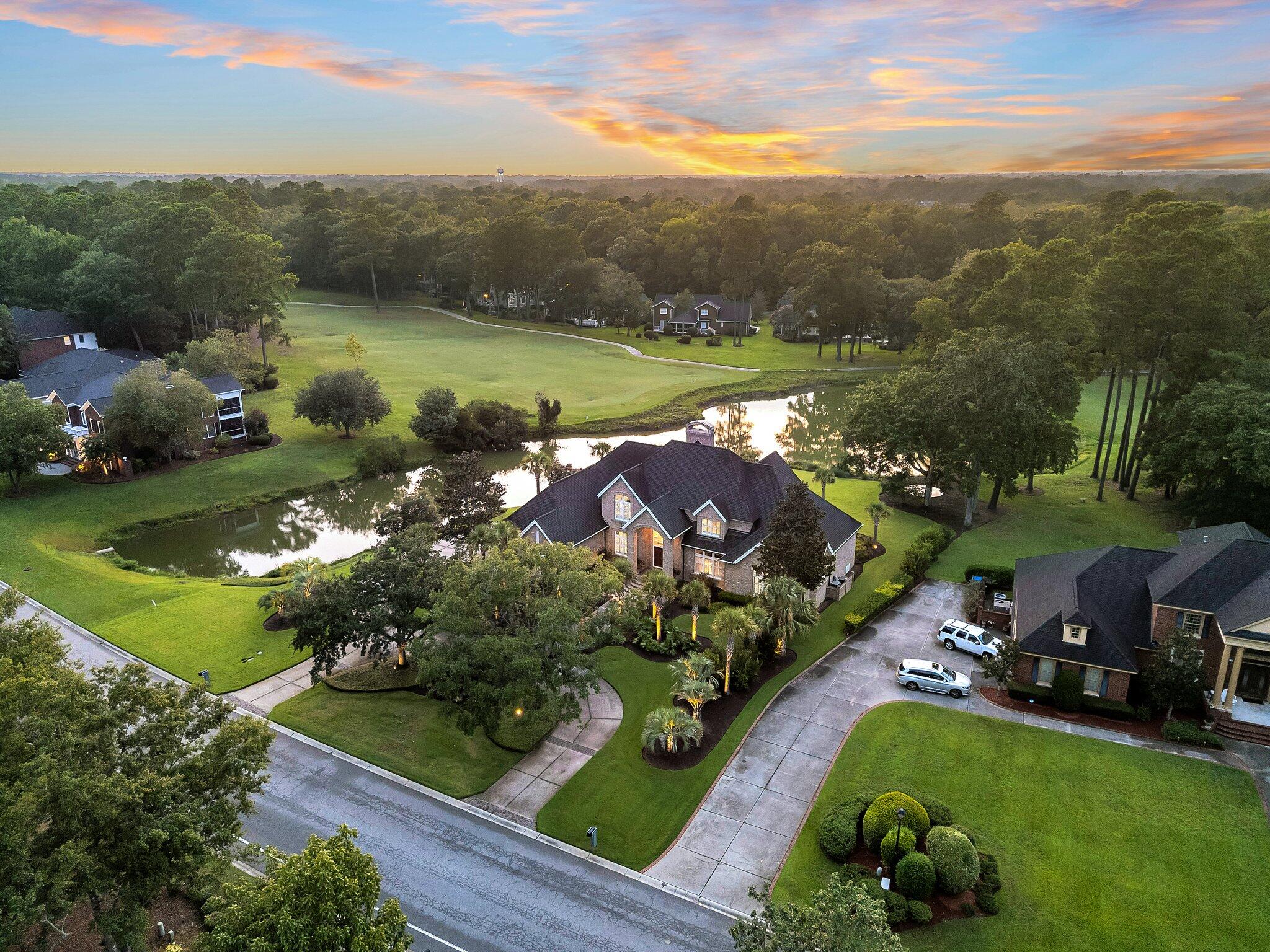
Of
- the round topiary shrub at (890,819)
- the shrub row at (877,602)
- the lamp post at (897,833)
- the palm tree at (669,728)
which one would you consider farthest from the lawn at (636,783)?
the lamp post at (897,833)

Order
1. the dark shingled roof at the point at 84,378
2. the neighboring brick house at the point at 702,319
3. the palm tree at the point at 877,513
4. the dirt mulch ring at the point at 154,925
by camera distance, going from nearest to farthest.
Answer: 1. the dirt mulch ring at the point at 154,925
2. the palm tree at the point at 877,513
3. the dark shingled roof at the point at 84,378
4. the neighboring brick house at the point at 702,319

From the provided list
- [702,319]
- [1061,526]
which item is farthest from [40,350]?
[1061,526]

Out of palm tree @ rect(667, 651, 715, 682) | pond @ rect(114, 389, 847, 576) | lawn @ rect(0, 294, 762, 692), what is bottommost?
pond @ rect(114, 389, 847, 576)

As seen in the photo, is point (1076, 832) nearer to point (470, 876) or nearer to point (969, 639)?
point (969, 639)

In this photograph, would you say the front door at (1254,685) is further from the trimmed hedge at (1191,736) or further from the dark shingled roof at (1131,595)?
the trimmed hedge at (1191,736)

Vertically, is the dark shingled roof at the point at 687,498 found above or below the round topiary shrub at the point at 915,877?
above

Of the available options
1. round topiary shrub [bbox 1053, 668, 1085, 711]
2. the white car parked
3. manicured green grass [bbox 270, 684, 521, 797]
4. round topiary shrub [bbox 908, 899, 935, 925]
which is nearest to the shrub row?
the white car parked

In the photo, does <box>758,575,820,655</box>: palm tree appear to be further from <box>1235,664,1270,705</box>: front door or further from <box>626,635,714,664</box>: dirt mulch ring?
<box>1235,664,1270,705</box>: front door
